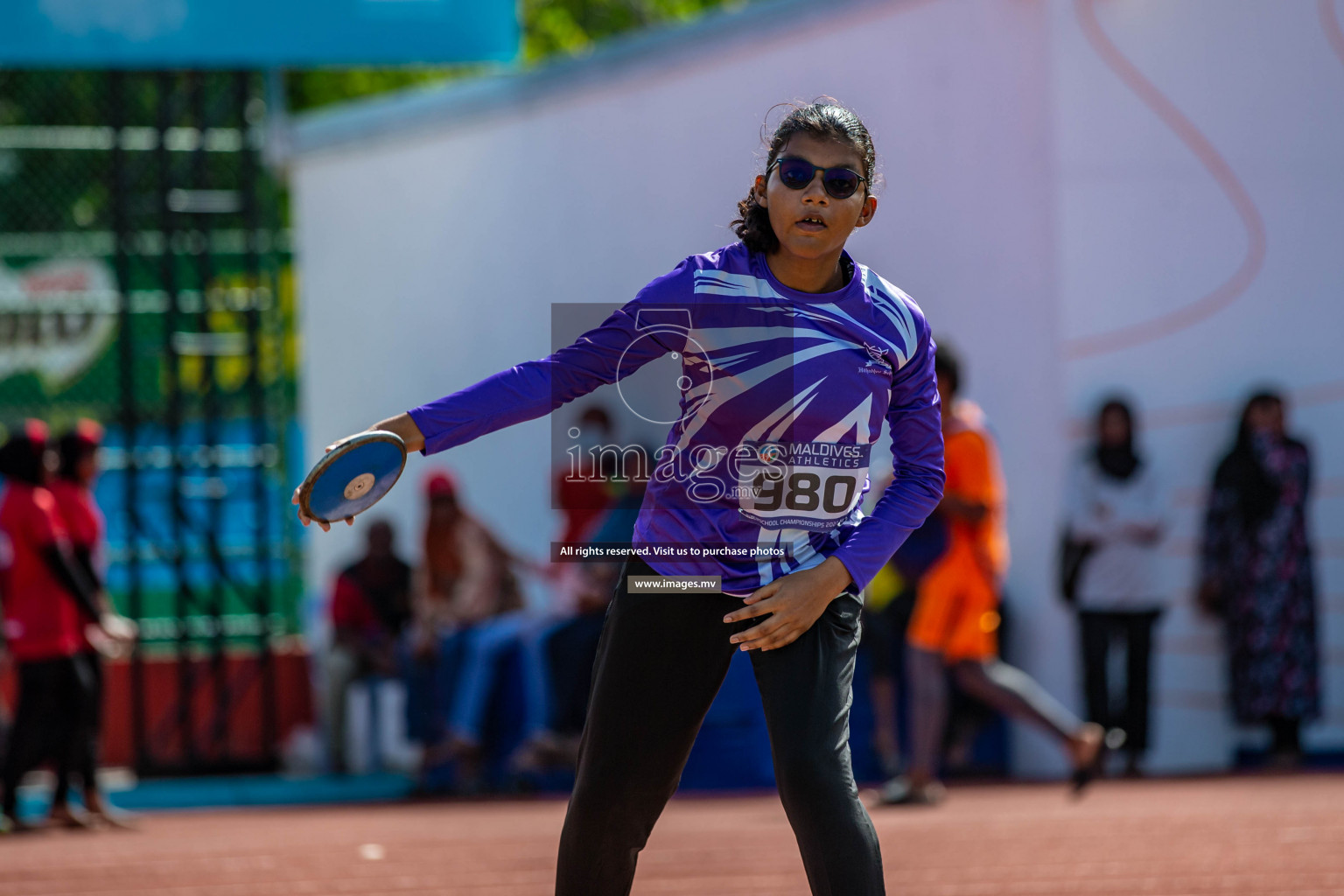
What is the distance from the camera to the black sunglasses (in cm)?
309

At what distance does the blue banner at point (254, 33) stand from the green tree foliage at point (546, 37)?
13883 millimetres

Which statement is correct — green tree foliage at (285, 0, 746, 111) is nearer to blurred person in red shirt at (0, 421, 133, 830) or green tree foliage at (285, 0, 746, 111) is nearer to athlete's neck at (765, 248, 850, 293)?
blurred person in red shirt at (0, 421, 133, 830)

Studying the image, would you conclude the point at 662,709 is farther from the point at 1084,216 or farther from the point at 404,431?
the point at 1084,216

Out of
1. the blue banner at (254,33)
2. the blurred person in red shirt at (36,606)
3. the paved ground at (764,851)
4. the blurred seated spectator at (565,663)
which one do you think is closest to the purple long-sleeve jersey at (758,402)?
the paved ground at (764,851)

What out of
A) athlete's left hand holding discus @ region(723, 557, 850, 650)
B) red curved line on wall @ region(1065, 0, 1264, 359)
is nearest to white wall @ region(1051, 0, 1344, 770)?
red curved line on wall @ region(1065, 0, 1264, 359)

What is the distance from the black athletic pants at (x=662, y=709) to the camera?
9.76 ft

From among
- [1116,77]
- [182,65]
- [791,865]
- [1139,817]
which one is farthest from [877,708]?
[182,65]

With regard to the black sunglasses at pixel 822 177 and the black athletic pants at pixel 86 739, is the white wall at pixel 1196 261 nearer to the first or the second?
the black athletic pants at pixel 86 739

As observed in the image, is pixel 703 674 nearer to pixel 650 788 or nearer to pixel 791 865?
pixel 650 788

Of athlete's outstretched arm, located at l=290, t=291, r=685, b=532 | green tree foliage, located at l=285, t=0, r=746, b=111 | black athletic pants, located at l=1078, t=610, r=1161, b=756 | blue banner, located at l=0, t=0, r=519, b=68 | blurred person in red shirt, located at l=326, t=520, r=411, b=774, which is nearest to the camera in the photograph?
athlete's outstretched arm, located at l=290, t=291, r=685, b=532

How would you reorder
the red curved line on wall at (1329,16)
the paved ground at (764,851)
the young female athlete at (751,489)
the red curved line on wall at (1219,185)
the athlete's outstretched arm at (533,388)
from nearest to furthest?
the athlete's outstretched arm at (533,388) < the young female athlete at (751,489) < the paved ground at (764,851) < the red curved line on wall at (1219,185) < the red curved line on wall at (1329,16)

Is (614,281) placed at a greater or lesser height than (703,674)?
greater

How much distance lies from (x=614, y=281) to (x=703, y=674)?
27.4ft

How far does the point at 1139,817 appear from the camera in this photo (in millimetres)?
6781
